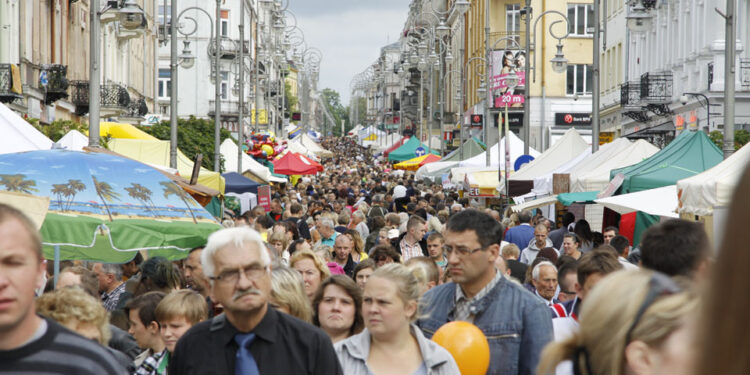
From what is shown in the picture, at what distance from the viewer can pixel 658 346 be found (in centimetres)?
257

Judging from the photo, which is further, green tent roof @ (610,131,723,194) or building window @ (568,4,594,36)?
building window @ (568,4,594,36)

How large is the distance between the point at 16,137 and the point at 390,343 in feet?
37.1

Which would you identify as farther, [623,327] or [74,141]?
[74,141]

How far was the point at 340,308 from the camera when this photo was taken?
6.46 m

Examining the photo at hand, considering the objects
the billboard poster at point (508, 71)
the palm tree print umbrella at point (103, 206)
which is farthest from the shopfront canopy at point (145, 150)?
the billboard poster at point (508, 71)

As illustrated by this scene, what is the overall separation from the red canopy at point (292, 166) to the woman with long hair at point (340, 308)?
125 ft

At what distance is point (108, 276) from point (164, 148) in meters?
15.8

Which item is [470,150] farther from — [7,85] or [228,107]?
[228,107]

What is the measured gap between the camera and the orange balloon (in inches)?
206

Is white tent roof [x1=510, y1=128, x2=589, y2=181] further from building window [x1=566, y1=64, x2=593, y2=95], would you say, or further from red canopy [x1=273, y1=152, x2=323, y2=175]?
building window [x1=566, y1=64, x2=593, y2=95]

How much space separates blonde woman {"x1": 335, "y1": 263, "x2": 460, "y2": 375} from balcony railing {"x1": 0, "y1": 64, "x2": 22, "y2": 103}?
22.9 metres

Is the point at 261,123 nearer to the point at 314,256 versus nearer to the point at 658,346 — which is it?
the point at 314,256

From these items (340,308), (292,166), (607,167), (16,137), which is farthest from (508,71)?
(340,308)

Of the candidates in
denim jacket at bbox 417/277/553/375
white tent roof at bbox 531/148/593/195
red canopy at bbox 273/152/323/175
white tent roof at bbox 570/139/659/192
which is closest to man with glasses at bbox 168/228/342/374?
denim jacket at bbox 417/277/553/375
